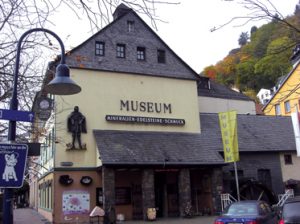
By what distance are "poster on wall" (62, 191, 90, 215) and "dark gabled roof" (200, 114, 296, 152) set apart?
10742mm

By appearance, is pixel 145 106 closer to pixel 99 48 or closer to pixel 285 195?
pixel 99 48

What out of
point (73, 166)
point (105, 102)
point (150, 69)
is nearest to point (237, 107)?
point (150, 69)

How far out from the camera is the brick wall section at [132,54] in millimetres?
28594

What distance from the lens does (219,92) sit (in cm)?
4284

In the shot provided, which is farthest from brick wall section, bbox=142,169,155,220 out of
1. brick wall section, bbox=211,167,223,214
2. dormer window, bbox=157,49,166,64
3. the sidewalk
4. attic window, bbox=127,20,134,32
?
attic window, bbox=127,20,134,32

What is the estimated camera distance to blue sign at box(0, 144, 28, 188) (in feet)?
23.7

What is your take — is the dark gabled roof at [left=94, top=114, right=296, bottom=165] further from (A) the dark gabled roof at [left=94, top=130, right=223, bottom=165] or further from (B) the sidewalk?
(B) the sidewalk

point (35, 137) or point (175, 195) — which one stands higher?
point (35, 137)

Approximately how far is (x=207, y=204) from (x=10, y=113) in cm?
2185

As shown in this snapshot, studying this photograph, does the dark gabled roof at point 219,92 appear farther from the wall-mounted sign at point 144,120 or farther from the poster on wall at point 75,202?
the poster on wall at point 75,202

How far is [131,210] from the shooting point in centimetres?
2680

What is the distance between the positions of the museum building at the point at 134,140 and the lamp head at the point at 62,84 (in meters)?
14.5

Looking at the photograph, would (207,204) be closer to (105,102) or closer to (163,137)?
(163,137)

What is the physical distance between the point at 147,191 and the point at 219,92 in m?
20.6
